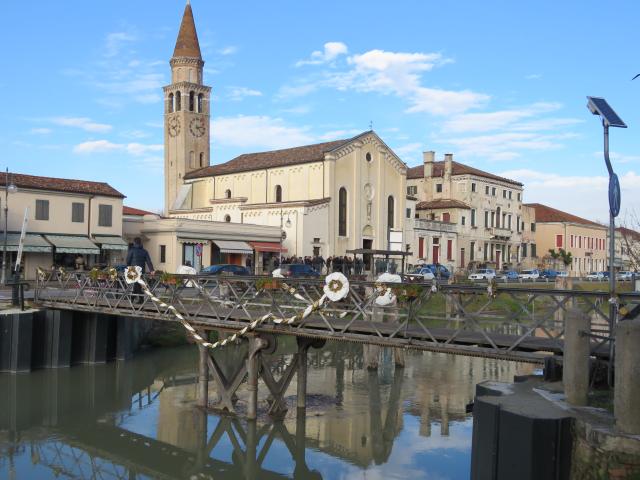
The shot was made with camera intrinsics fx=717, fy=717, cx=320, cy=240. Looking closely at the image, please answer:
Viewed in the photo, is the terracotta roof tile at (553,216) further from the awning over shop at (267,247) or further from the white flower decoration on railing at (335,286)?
the white flower decoration on railing at (335,286)

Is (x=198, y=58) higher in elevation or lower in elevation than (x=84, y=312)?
higher

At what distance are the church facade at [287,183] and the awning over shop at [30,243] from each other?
17145 mm

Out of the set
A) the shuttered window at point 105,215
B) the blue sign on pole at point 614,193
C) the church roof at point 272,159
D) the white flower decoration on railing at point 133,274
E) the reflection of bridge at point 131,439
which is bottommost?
the reflection of bridge at point 131,439

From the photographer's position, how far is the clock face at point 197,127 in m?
66.9

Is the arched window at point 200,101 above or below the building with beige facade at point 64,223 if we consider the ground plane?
above

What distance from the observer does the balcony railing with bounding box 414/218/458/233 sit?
63.0m

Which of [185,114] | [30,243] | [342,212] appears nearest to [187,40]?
[185,114]

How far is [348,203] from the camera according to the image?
183 feet

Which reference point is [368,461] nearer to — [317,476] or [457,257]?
[317,476]

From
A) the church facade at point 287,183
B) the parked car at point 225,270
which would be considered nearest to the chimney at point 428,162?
the church facade at point 287,183

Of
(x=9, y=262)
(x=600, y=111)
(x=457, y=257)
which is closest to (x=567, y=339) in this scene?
(x=600, y=111)

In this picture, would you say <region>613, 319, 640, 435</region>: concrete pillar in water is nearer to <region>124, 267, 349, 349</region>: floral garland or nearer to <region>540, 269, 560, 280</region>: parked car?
<region>124, 267, 349, 349</region>: floral garland

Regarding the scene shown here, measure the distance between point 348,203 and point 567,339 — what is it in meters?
46.6

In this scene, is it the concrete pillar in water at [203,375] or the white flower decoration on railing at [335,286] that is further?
the concrete pillar in water at [203,375]
